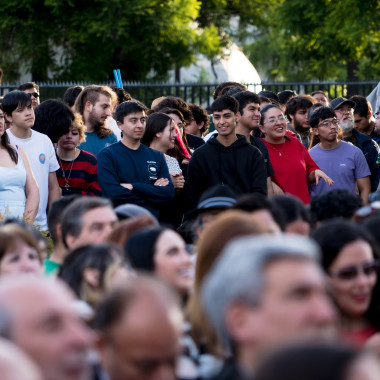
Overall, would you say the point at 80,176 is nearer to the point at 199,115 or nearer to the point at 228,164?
the point at 228,164

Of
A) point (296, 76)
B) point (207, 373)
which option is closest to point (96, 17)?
point (296, 76)

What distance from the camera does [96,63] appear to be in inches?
1093

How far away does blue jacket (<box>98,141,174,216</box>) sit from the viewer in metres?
8.25

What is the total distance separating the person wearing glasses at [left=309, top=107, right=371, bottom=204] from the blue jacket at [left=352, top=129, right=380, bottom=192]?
0.53 m

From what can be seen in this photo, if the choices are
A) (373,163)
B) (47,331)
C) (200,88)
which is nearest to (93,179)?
(373,163)

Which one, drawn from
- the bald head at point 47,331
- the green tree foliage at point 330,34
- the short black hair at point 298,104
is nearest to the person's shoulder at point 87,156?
the short black hair at point 298,104

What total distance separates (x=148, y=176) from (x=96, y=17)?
18911 millimetres

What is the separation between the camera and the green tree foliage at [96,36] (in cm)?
2658

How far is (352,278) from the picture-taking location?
430cm

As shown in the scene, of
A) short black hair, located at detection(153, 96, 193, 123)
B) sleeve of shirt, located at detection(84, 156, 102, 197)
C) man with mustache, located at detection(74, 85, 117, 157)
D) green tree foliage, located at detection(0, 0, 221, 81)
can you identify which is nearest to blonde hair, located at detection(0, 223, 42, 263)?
sleeve of shirt, located at detection(84, 156, 102, 197)

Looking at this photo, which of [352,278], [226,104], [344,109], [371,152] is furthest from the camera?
[344,109]

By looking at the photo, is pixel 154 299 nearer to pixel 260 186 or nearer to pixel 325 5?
pixel 260 186

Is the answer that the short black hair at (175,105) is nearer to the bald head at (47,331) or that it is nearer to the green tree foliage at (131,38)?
the bald head at (47,331)

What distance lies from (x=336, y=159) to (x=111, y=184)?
2.35 m
